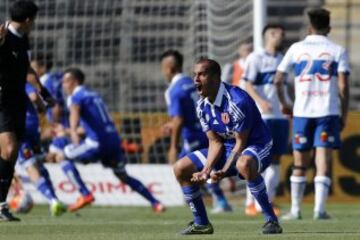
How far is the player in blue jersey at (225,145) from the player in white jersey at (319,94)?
2.95 metres

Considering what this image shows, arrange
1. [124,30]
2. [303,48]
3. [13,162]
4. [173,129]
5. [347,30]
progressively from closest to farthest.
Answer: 1. [13,162]
2. [303,48]
3. [173,129]
4. [124,30]
5. [347,30]

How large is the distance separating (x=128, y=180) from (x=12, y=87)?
3.75 meters

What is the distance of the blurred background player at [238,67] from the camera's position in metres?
16.5

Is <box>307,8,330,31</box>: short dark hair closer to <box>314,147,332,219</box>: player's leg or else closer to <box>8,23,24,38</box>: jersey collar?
<box>314,147,332,219</box>: player's leg

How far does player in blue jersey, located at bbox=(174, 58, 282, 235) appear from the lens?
10172 millimetres

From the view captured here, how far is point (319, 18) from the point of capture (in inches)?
522

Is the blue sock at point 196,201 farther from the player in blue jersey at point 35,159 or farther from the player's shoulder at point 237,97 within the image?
the player in blue jersey at point 35,159

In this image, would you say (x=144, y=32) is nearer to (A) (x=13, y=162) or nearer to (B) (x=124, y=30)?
(B) (x=124, y=30)

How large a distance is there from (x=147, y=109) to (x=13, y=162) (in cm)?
895

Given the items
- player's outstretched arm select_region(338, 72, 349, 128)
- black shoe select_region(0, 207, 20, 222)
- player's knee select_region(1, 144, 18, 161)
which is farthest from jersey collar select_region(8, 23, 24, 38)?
player's outstretched arm select_region(338, 72, 349, 128)

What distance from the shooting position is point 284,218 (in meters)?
13.5

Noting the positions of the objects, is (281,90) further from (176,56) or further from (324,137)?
(176,56)

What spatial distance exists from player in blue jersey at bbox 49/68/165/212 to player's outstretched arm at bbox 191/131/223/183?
222 inches

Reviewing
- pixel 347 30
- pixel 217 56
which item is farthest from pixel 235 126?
pixel 347 30
